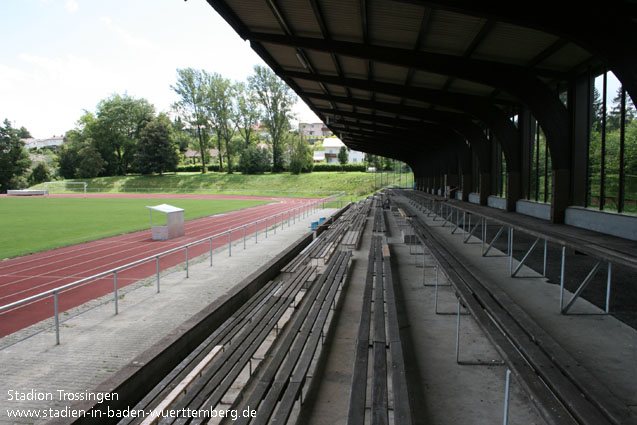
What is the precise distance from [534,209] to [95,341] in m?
14.0

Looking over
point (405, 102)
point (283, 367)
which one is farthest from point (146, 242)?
point (283, 367)

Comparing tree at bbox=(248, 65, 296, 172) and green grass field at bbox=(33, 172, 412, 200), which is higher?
tree at bbox=(248, 65, 296, 172)

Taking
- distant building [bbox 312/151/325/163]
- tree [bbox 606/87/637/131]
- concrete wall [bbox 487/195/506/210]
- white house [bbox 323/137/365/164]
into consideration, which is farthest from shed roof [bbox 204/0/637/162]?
white house [bbox 323/137/365/164]

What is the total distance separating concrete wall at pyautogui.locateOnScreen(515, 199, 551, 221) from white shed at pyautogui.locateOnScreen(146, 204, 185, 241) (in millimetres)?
14428

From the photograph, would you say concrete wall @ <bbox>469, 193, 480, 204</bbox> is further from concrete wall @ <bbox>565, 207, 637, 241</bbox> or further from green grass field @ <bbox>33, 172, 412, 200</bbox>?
green grass field @ <bbox>33, 172, 412, 200</bbox>

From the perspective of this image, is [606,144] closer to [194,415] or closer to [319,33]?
[319,33]

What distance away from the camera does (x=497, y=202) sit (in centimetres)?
1811

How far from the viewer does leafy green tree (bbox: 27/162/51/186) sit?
71.5 m

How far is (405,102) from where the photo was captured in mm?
18516

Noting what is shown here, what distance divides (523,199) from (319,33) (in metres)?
10.3

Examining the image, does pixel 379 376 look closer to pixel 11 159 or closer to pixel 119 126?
pixel 11 159

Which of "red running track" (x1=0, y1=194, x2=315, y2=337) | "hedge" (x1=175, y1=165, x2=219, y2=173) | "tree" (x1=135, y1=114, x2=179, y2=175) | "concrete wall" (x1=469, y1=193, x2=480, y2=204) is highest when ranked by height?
"tree" (x1=135, y1=114, x2=179, y2=175)

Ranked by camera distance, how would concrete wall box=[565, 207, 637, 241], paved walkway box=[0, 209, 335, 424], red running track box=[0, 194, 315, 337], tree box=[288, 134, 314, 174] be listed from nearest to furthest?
paved walkway box=[0, 209, 335, 424]
red running track box=[0, 194, 315, 337]
concrete wall box=[565, 207, 637, 241]
tree box=[288, 134, 314, 174]

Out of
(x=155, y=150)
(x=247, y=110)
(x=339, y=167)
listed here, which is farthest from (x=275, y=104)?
(x=155, y=150)
